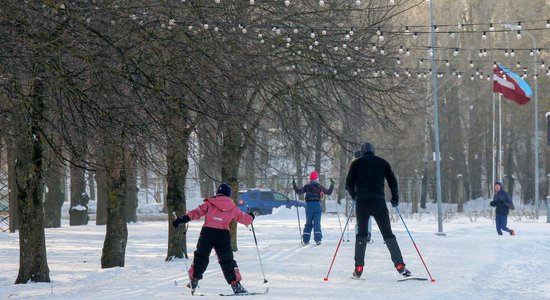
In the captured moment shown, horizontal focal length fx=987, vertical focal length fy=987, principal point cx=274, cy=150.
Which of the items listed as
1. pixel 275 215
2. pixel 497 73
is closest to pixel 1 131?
pixel 497 73

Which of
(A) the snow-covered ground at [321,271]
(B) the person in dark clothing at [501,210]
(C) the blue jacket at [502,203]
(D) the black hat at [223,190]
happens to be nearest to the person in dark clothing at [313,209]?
(A) the snow-covered ground at [321,271]

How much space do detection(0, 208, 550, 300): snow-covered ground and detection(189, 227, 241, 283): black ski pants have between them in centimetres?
31

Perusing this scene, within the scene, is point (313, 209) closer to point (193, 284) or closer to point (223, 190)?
point (223, 190)

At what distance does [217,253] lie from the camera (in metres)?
12.9

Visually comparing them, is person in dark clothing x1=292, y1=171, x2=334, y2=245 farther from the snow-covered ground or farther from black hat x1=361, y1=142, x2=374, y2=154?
black hat x1=361, y1=142, x2=374, y2=154

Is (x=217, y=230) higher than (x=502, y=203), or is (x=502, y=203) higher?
(x=502, y=203)

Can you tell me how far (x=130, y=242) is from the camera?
91.5 ft

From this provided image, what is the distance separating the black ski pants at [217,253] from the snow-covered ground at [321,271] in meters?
0.31

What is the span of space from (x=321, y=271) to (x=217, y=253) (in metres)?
3.14

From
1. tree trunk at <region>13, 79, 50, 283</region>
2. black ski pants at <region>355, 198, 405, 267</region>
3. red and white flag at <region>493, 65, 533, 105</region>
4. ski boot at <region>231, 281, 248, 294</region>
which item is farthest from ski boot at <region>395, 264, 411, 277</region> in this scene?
red and white flag at <region>493, 65, 533, 105</region>

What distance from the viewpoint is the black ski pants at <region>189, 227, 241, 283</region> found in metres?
12.7

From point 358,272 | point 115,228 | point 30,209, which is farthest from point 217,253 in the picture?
point 115,228

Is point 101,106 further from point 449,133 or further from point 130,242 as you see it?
point 449,133

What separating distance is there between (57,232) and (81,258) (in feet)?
32.5
